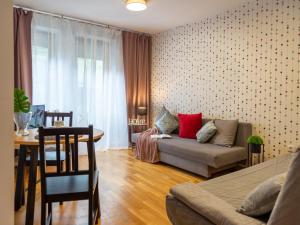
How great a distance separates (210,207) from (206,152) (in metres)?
1.84

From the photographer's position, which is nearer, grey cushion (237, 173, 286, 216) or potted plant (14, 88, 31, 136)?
grey cushion (237, 173, 286, 216)

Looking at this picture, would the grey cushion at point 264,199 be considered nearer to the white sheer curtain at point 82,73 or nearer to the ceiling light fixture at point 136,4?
the ceiling light fixture at point 136,4

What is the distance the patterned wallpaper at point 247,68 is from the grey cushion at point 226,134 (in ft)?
0.81

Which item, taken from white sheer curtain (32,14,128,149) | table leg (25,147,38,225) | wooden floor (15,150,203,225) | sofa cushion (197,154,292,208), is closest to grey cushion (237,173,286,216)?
sofa cushion (197,154,292,208)

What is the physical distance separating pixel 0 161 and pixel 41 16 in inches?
156

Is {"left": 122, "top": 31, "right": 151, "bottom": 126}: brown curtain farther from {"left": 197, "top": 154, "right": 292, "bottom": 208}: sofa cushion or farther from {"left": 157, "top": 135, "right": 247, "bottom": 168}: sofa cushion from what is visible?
{"left": 197, "top": 154, "right": 292, "bottom": 208}: sofa cushion

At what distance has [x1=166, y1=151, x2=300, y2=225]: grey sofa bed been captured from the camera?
3.23 ft

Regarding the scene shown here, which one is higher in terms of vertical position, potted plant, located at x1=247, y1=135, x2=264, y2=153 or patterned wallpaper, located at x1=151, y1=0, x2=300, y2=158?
patterned wallpaper, located at x1=151, y1=0, x2=300, y2=158

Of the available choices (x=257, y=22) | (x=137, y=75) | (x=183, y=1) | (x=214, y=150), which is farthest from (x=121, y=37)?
(x=214, y=150)

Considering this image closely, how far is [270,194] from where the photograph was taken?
45.9 inches

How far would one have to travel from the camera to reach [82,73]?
451 cm

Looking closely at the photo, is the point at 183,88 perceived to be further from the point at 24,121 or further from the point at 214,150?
the point at 24,121

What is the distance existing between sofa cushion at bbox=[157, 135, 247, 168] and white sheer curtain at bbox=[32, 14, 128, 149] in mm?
1663

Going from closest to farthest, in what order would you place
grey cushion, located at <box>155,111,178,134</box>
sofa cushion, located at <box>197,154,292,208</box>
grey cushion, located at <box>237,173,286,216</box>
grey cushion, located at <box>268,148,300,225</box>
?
1. grey cushion, located at <box>268,148,300,225</box>
2. grey cushion, located at <box>237,173,286,216</box>
3. sofa cushion, located at <box>197,154,292,208</box>
4. grey cushion, located at <box>155,111,178,134</box>
